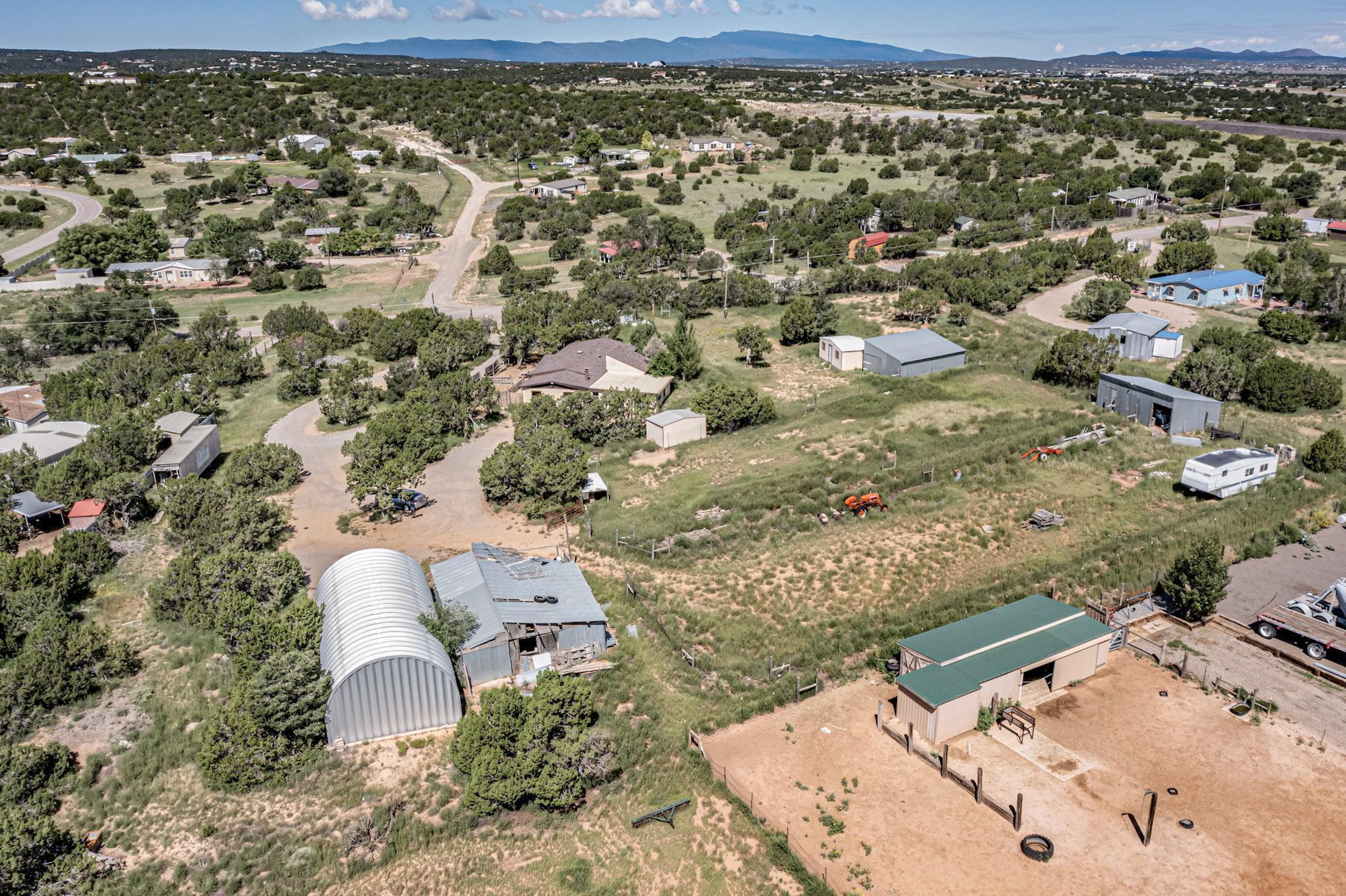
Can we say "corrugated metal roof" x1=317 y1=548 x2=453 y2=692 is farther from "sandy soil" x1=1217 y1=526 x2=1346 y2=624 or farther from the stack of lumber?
"sandy soil" x1=1217 y1=526 x2=1346 y2=624

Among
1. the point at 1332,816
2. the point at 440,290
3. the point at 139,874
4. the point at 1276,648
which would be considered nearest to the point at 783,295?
the point at 440,290

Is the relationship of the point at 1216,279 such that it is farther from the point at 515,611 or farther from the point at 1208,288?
the point at 515,611

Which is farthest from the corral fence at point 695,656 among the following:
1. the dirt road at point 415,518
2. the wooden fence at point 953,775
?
the dirt road at point 415,518

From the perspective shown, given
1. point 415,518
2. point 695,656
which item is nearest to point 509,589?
point 695,656

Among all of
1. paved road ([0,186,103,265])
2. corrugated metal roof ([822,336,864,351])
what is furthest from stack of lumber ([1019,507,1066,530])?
paved road ([0,186,103,265])

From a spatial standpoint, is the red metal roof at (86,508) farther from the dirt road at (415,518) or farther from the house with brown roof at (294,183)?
the house with brown roof at (294,183)

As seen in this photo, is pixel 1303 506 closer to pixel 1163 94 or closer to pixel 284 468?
pixel 284 468
